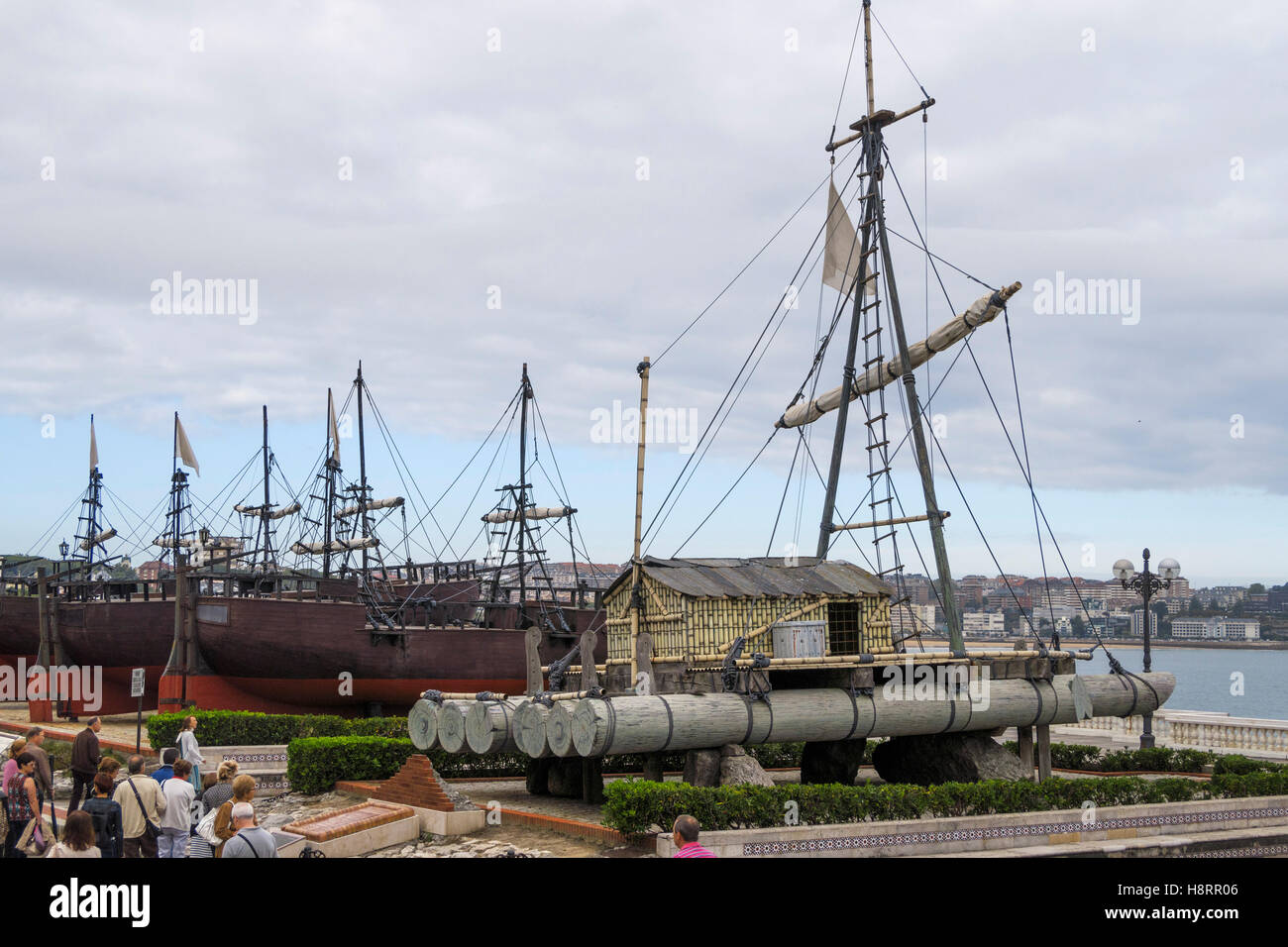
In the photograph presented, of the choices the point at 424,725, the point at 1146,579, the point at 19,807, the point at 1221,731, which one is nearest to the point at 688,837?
the point at 19,807

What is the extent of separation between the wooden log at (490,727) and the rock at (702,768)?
3.20 metres

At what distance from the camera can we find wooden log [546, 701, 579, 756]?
19.6m

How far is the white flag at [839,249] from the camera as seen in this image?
28250 millimetres

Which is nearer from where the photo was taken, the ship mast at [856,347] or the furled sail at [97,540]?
the ship mast at [856,347]

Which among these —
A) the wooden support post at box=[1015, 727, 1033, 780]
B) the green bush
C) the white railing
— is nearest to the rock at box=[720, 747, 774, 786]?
the wooden support post at box=[1015, 727, 1033, 780]

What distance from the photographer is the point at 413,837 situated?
752 inches

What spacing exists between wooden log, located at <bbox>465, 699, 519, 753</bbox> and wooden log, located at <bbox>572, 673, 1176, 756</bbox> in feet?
7.69

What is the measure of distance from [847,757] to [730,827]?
7.26 metres

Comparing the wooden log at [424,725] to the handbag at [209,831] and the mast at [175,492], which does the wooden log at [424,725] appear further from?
the mast at [175,492]

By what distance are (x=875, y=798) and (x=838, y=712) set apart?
241 centimetres

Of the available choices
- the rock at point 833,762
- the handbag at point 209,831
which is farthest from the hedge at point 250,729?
the handbag at point 209,831
